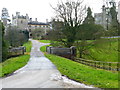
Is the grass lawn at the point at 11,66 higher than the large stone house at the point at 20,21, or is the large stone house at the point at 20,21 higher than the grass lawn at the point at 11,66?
the large stone house at the point at 20,21

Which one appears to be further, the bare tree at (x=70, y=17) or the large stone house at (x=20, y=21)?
the large stone house at (x=20, y=21)

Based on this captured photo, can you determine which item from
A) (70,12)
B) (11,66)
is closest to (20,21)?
(70,12)

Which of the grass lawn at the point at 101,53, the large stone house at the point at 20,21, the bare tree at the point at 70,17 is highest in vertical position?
the large stone house at the point at 20,21

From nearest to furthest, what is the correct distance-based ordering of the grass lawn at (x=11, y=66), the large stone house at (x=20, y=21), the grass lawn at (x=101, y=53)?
the grass lawn at (x=11, y=66), the grass lawn at (x=101, y=53), the large stone house at (x=20, y=21)

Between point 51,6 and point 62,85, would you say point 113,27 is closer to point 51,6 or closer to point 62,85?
point 51,6

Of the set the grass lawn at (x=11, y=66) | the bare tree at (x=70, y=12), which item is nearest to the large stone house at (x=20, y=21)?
the bare tree at (x=70, y=12)

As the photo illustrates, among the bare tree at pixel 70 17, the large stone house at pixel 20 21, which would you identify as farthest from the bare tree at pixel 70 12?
the large stone house at pixel 20 21

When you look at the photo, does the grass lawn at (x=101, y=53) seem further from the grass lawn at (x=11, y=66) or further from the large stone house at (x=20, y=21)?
the large stone house at (x=20, y=21)

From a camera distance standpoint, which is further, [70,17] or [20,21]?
[20,21]

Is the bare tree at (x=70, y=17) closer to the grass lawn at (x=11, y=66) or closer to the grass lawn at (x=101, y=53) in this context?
the grass lawn at (x=101, y=53)

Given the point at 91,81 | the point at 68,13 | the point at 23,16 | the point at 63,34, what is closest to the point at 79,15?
the point at 68,13

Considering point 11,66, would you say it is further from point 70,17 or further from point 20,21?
point 20,21

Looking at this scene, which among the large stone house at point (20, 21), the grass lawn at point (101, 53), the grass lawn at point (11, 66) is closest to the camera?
the grass lawn at point (11, 66)

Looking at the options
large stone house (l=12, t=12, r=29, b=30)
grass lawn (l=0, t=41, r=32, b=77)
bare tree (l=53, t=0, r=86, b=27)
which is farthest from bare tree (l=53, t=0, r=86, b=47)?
large stone house (l=12, t=12, r=29, b=30)
